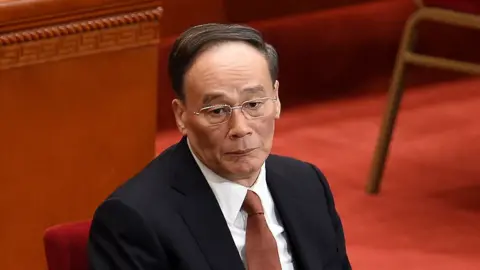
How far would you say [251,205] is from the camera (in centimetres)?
189

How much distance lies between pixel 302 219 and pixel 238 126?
0.24 m

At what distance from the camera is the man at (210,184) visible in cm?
177

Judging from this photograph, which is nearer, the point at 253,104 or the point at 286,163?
the point at 253,104

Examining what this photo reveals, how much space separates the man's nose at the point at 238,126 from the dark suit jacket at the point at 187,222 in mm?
107

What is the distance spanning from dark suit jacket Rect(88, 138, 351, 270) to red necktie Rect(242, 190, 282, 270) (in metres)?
0.03

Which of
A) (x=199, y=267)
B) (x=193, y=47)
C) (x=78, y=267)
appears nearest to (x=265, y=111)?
(x=193, y=47)

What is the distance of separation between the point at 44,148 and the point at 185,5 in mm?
1807

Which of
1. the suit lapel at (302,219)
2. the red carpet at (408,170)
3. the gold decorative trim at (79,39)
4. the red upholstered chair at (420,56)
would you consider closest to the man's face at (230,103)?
the suit lapel at (302,219)

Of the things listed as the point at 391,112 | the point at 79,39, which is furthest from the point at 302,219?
the point at 391,112

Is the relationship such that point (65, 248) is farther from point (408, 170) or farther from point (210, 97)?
point (408, 170)

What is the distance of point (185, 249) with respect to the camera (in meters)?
1.79

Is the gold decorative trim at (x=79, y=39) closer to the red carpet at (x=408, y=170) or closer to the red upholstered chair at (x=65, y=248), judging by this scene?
the red upholstered chair at (x=65, y=248)

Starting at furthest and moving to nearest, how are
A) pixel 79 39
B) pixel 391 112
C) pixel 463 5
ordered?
pixel 391 112
pixel 463 5
pixel 79 39

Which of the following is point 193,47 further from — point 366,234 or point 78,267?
point 366,234
